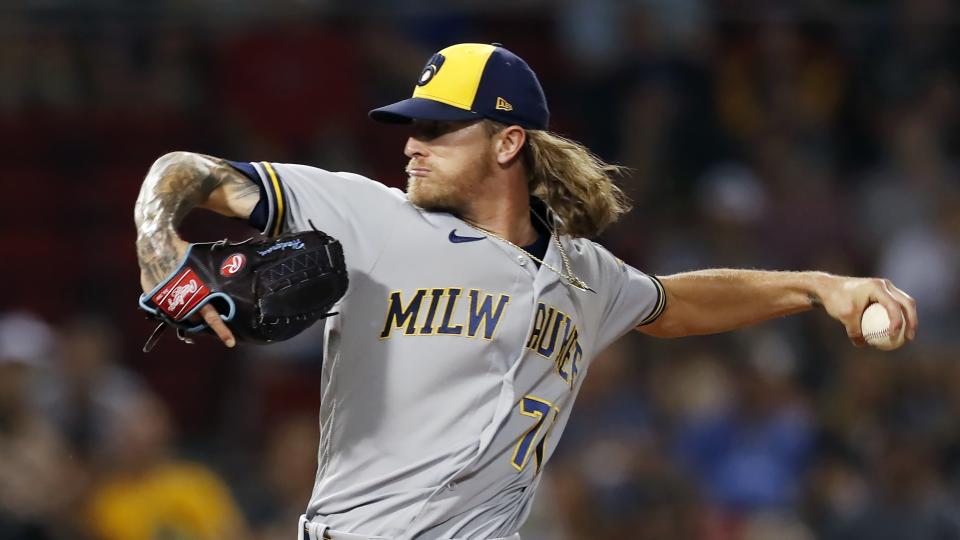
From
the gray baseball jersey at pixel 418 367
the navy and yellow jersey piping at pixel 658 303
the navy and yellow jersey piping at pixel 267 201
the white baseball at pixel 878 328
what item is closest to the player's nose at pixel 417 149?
the gray baseball jersey at pixel 418 367

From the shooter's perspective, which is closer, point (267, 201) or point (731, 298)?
point (267, 201)

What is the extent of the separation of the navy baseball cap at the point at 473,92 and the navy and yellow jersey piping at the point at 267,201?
0.31 m

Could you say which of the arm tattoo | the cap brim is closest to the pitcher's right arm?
the arm tattoo

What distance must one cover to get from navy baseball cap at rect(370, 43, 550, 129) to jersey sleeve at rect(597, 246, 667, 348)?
44cm

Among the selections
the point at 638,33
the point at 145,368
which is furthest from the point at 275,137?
the point at 638,33

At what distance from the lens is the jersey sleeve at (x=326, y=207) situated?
328cm

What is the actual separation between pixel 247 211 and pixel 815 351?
Answer: 5.33 metres

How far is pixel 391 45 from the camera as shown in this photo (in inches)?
336

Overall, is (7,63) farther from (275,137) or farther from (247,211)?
(247,211)

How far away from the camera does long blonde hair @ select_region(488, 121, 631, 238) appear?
145 inches

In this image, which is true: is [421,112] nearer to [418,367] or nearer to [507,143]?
[507,143]

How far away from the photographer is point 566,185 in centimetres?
370

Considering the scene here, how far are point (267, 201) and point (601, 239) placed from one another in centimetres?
475

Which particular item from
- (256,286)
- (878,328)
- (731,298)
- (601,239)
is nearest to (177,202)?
(256,286)
